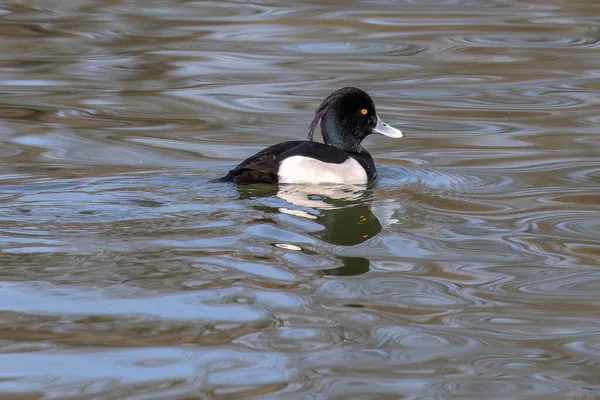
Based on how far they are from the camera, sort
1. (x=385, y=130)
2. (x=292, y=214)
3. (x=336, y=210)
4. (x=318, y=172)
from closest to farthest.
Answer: (x=292, y=214)
(x=336, y=210)
(x=318, y=172)
(x=385, y=130)

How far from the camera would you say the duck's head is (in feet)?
28.9

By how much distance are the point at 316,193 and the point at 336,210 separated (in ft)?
1.53

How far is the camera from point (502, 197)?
795cm

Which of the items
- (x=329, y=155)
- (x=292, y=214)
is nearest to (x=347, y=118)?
(x=329, y=155)

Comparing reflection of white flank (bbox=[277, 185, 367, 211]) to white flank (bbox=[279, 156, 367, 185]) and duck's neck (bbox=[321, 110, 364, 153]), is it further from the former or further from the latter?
duck's neck (bbox=[321, 110, 364, 153])

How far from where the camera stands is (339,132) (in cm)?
894

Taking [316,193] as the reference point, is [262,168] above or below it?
above

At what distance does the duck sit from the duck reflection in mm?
A: 84

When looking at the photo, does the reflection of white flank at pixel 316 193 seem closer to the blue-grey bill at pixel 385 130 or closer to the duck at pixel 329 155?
the duck at pixel 329 155

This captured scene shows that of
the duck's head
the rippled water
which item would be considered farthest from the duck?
the rippled water

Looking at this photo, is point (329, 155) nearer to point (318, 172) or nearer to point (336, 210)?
point (318, 172)

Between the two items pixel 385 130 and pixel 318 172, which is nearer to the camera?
pixel 318 172

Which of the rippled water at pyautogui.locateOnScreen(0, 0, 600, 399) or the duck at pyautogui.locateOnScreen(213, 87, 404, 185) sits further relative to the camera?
the duck at pyautogui.locateOnScreen(213, 87, 404, 185)

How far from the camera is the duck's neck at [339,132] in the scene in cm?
889
